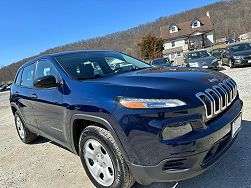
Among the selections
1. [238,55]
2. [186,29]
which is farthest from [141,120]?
[186,29]

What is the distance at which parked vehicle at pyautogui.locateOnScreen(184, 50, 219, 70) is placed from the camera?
14.3 metres

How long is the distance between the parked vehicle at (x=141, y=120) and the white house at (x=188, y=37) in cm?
5399

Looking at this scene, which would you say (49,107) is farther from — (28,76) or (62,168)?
(28,76)

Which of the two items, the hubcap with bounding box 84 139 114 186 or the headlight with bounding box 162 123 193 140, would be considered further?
the hubcap with bounding box 84 139 114 186

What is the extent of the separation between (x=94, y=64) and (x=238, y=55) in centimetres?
1295

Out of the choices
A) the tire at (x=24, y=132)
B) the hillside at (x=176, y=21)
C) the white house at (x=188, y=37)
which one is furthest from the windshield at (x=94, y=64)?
the hillside at (x=176, y=21)

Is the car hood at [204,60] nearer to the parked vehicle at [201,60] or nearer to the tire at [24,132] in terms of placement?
the parked vehicle at [201,60]

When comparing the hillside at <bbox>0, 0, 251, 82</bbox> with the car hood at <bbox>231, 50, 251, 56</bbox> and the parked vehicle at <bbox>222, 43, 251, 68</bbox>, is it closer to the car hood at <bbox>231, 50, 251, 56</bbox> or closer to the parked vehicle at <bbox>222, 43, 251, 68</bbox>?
the parked vehicle at <bbox>222, 43, 251, 68</bbox>

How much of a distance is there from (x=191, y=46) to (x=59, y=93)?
2207 inches

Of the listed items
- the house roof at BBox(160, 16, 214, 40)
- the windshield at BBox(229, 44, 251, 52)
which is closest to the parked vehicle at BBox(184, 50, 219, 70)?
the windshield at BBox(229, 44, 251, 52)

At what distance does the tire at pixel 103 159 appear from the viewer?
2.57 m

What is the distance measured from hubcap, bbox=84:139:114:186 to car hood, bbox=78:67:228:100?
0.65 metres

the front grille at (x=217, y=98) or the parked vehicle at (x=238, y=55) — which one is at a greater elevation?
the front grille at (x=217, y=98)

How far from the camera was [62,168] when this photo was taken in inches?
151
